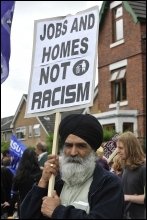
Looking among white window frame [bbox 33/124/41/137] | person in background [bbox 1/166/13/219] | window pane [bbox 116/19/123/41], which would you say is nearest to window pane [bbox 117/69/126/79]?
window pane [bbox 116/19/123/41]

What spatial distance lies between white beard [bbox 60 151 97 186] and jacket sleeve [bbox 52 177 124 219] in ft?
0.48

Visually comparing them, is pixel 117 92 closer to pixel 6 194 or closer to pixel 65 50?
pixel 6 194

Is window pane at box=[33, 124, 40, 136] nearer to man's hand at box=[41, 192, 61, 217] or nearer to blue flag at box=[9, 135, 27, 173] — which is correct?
blue flag at box=[9, 135, 27, 173]

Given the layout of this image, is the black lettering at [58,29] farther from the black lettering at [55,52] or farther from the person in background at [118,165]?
the person in background at [118,165]

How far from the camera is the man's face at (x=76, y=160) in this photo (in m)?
3.03

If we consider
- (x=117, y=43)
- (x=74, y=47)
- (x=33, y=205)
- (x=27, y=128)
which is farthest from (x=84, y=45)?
(x=27, y=128)

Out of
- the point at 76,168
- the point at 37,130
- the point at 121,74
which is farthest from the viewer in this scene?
the point at 37,130

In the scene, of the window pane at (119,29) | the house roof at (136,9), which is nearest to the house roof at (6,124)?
the window pane at (119,29)

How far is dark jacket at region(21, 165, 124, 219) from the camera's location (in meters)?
2.81

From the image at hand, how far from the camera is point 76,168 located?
3045mm

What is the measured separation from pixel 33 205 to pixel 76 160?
357mm

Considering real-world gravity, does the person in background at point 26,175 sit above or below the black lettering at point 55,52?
below

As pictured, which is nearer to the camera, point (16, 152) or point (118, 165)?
point (118, 165)

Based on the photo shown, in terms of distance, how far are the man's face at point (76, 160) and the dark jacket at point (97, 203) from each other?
6 centimetres
